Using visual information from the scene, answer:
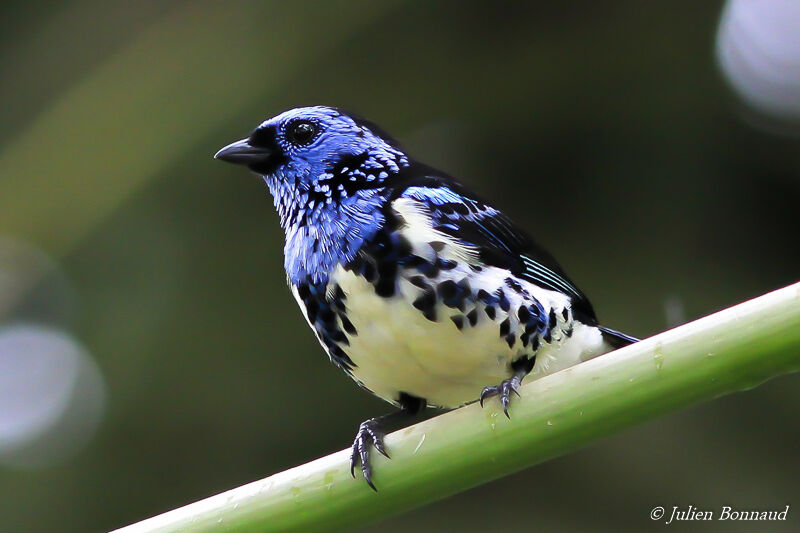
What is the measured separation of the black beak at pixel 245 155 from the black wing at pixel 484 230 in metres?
0.43

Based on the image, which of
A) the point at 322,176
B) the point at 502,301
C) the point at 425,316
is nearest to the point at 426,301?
the point at 425,316

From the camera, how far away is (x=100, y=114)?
4.37m

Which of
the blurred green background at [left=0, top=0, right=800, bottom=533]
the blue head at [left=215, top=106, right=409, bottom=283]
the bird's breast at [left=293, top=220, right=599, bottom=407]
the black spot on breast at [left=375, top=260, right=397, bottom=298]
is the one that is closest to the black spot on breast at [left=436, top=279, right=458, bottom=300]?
the bird's breast at [left=293, top=220, right=599, bottom=407]

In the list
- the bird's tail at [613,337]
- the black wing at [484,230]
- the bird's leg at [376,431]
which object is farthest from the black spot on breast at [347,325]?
the bird's tail at [613,337]

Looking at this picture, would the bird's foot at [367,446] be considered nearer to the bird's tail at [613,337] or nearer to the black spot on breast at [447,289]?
the black spot on breast at [447,289]

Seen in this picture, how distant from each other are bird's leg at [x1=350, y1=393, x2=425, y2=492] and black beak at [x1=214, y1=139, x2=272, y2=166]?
80cm

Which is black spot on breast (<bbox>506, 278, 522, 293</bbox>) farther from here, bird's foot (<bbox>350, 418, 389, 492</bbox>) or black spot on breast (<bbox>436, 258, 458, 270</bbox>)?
bird's foot (<bbox>350, 418, 389, 492</bbox>)

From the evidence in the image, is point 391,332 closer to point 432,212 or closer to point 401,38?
→ point 432,212

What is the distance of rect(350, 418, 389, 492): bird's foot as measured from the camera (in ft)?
5.31

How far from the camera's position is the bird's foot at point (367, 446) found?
5.31 feet

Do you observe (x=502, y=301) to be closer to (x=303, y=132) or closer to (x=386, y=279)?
(x=386, y=279)

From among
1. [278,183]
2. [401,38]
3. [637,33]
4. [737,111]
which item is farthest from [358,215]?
[737,111]

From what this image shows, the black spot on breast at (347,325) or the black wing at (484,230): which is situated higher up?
the black wing at (484,230)

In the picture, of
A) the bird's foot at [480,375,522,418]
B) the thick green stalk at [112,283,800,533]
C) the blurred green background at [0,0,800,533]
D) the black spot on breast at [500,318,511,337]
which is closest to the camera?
the thick green stalk at [112,283,800,533]
